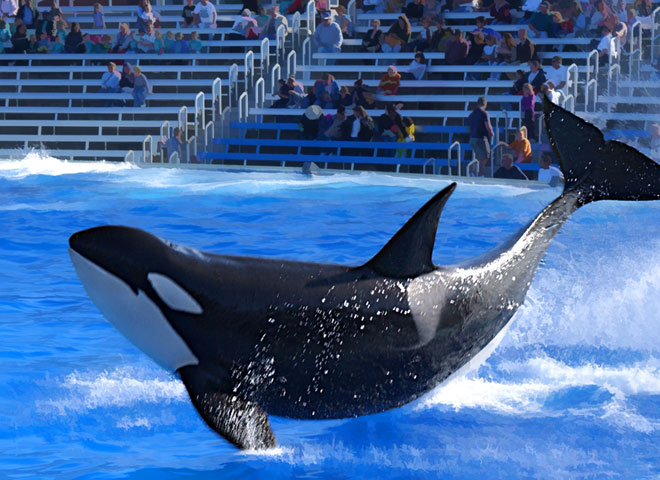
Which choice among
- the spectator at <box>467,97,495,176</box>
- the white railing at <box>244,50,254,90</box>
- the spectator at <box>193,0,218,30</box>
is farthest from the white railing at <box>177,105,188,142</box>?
the spectator at <box>467,97,495,176</box>

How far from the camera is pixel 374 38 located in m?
20.1

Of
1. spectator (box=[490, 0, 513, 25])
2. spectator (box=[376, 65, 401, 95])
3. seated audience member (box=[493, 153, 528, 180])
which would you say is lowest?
seated audience member (box=[493, 153, 528, 180])

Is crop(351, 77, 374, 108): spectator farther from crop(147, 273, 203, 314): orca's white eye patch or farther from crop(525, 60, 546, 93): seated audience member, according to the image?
crop(147, 273, 203, 314): orca's white eye patch

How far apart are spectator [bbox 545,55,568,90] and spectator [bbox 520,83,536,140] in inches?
39.3

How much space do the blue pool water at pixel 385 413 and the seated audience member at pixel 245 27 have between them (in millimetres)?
11251

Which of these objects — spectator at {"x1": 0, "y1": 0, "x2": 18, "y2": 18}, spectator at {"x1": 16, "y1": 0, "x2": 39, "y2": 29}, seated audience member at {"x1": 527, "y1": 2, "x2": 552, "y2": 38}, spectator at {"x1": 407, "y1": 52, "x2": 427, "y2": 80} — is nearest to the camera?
spectator at {"x1": 407, "y1": 52, "x2": 427, "y2": 80}

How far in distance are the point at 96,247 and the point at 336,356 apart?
1.02 metres

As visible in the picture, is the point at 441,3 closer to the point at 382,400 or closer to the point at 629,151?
the point at 629,151

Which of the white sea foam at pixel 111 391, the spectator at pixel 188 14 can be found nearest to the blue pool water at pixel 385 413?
the white sea foam at pixel 111 391

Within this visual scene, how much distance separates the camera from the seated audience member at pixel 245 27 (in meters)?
21.5

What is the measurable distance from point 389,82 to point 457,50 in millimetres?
1560

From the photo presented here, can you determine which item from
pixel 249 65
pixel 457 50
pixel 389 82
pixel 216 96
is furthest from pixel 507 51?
pixel 216 96

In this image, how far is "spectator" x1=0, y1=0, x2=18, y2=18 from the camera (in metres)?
23.7

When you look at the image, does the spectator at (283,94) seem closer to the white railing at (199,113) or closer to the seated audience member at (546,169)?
the white railing at (199,113)
